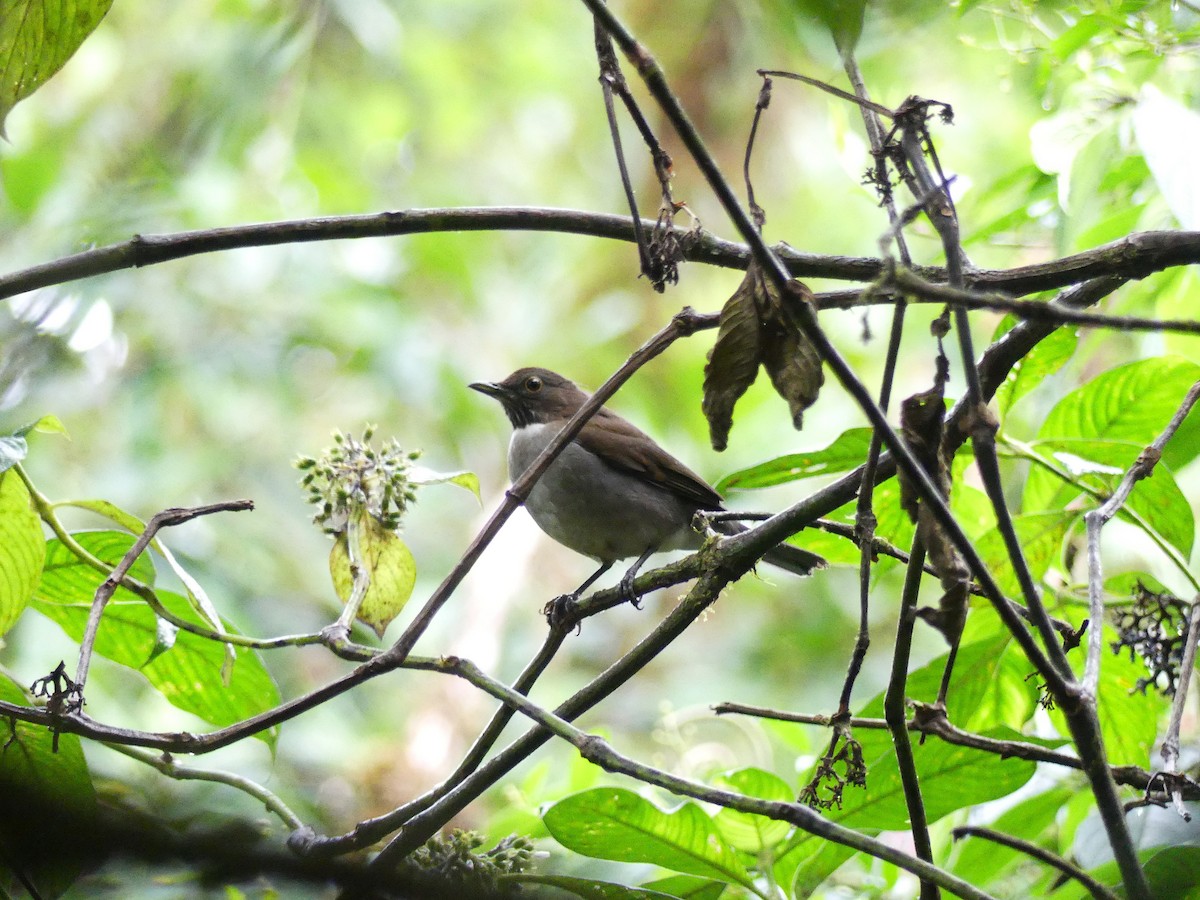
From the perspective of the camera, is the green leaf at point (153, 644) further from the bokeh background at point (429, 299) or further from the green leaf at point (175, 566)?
the bokeh background at point (429, 299)

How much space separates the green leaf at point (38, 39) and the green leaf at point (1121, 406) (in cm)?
213

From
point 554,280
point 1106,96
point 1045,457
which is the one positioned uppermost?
point 554,280

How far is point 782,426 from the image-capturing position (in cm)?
872

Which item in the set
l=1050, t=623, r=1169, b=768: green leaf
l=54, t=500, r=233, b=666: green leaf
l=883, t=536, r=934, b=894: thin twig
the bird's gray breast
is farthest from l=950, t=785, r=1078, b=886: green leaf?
the bird's gray breast

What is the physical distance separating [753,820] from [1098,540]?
81cm

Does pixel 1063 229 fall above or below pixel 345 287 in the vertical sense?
below

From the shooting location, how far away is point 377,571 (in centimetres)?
231

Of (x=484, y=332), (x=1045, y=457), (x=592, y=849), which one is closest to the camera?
(x=592, y=849)

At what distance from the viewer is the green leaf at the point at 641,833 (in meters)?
1.83

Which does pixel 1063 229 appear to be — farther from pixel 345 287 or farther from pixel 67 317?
pixel 345 287

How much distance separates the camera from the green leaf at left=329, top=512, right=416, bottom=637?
2295 millimetres

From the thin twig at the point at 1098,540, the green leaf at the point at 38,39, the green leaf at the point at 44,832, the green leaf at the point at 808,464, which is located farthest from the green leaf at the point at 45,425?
the thin twig at the point at 1098,540

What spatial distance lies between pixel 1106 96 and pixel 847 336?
6498 mm

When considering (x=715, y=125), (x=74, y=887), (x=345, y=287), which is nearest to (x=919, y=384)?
(x=715, y=125)
